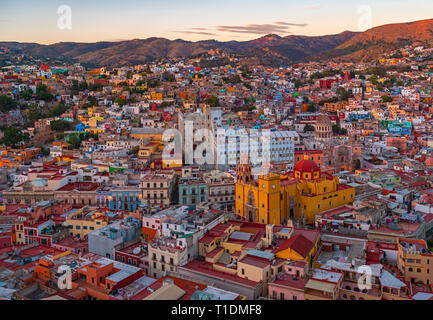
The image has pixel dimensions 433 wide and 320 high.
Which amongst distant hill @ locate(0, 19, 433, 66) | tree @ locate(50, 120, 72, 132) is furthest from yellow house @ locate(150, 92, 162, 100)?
distant hill @ locate(0, 19, 433, 66)

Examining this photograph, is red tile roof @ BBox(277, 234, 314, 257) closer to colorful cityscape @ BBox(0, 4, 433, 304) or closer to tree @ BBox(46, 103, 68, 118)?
colorful cityscape @ BBox(0, 4, 433, 304)

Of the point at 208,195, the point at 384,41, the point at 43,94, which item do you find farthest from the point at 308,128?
the point at 384,41

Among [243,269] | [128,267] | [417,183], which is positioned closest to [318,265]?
[243,269]

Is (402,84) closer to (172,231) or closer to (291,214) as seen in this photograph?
(291,214)

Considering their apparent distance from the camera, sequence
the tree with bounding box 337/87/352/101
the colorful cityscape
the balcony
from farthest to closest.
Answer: the tree with bounding box 337/87/352/101
the colorful cityscape
the balcony

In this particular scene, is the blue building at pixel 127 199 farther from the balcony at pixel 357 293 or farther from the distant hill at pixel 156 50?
the distant hill at pixel 156 50

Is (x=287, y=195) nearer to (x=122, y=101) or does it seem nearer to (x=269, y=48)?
(x=122, y=101)
